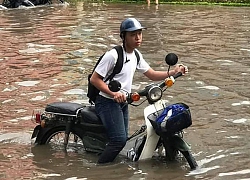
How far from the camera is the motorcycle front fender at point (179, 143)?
20.3ft

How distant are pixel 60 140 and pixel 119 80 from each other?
150 cm

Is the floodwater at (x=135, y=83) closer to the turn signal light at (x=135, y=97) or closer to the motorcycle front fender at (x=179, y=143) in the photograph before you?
the motorcycle front fender at (x=179, y=143)

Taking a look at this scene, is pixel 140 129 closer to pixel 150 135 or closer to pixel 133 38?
pixel 150 135

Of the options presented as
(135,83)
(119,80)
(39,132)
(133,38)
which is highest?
(133,38)

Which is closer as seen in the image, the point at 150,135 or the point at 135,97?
the point at 135,97

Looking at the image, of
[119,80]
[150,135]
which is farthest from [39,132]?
[150,135]

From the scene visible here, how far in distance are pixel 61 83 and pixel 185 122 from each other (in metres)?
5.65

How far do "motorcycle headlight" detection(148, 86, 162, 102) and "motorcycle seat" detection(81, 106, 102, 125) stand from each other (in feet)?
2.50

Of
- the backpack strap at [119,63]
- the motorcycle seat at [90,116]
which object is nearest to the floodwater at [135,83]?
the motorcycle seat at [90,116]

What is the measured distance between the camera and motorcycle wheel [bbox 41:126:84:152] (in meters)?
7.20

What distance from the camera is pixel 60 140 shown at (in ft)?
24.0

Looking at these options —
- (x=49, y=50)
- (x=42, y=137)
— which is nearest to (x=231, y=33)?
(x=49, y=50)

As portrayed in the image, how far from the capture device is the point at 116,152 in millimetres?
6480

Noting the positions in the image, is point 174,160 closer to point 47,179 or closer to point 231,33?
point 47,179
